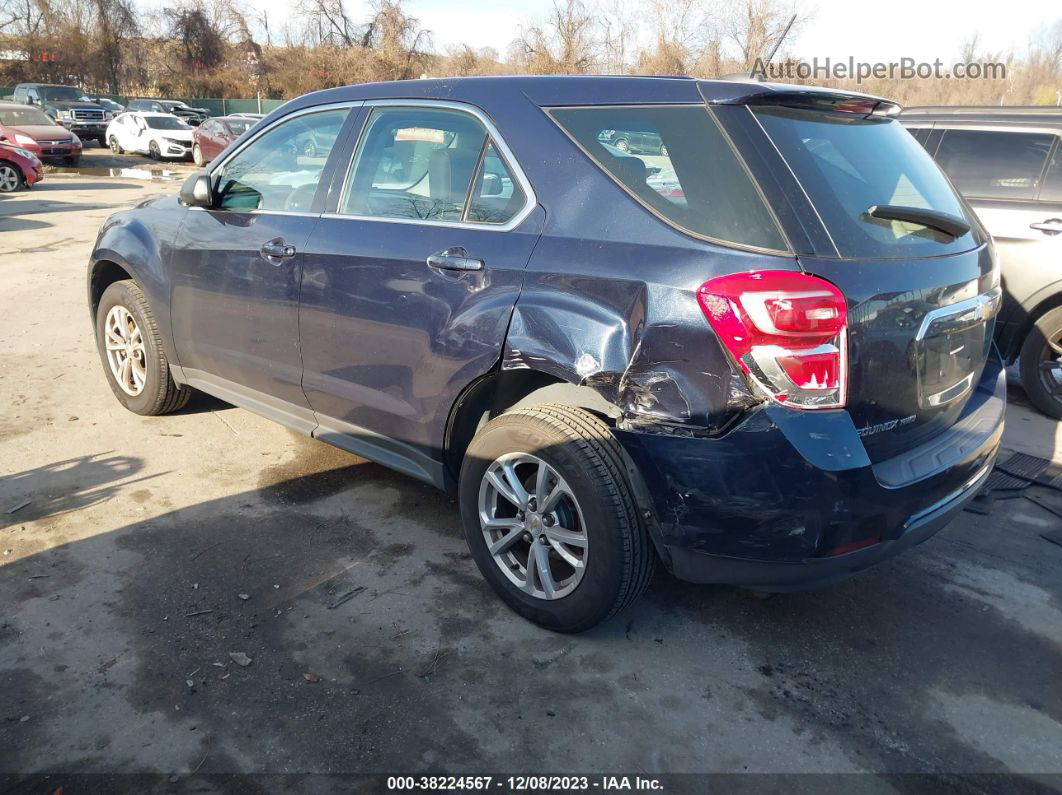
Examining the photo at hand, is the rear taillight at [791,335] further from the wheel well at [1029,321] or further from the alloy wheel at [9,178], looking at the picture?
the alloy wheel at [9,178]

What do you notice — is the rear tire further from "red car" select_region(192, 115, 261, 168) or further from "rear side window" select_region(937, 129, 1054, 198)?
"red car" select_region(192, 115, 261, 168)

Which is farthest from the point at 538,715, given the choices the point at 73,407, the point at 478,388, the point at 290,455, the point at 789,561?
the point at 73,407

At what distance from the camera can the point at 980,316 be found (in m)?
3.09

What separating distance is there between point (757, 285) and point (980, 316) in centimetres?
112

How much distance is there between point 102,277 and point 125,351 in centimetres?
56

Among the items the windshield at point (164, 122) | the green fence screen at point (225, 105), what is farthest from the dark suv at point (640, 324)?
the green fence screen at point (225, 105)

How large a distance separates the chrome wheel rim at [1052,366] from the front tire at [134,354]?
18.1ft

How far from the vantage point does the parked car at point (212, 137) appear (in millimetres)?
24875

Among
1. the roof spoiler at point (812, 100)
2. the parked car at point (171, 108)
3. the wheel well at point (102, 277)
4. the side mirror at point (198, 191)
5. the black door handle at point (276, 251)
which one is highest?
the parked car at point (171, 108)

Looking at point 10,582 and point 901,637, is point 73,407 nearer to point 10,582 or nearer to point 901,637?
point 10,582

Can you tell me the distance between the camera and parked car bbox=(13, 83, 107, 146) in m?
31.1

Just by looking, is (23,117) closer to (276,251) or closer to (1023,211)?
(276,251)

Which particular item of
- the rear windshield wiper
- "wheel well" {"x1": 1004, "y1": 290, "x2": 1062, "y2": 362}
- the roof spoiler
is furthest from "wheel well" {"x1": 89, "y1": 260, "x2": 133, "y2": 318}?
"wheel well" {"x1": 1004, "y1": 290, "x2": 1062, "y2": 362}

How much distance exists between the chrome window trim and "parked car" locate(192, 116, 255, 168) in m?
22.9
